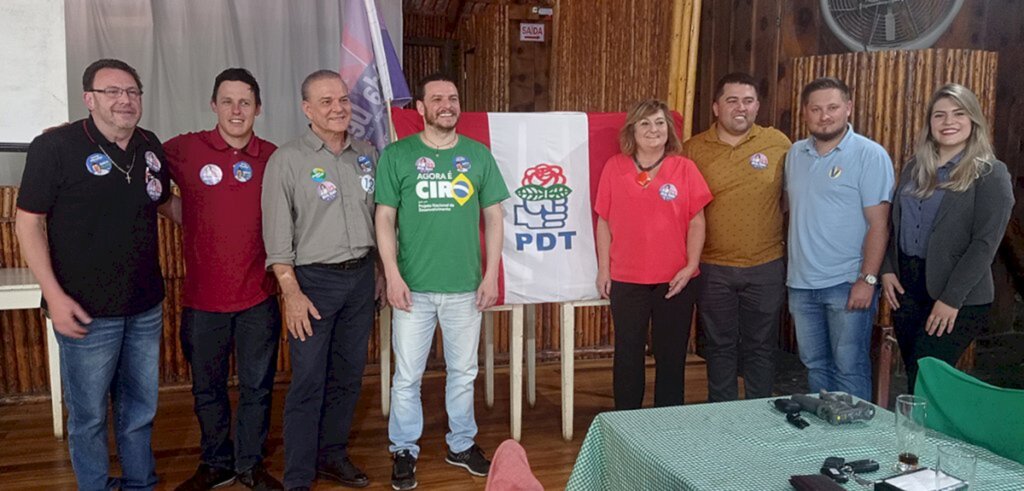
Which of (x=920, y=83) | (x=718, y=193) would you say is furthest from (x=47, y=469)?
(x=920, y=83)

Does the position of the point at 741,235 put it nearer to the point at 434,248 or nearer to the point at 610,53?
the point at 434,248

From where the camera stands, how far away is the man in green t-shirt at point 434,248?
9.41 ft

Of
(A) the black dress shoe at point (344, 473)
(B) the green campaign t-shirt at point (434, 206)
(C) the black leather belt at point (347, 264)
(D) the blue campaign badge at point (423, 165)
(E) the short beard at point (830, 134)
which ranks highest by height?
(E) the short beard at point (830, 134)

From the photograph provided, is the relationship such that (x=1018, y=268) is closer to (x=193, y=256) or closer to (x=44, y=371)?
(x=193, y=256)

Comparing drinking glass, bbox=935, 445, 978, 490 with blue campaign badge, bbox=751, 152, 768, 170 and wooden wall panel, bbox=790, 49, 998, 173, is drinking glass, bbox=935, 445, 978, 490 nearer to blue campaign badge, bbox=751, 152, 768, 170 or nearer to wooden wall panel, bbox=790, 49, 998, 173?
blue campaign badge, bbox=751, 152, 768, 170

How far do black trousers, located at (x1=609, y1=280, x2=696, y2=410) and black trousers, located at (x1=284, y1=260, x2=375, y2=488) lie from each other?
3.45ft

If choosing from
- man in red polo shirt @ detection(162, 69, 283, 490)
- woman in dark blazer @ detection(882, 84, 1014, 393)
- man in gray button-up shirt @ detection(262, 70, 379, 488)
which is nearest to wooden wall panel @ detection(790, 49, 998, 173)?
woman in dark blazer @ detection(882, 84, 1014, 393)

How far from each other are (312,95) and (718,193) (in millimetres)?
1673

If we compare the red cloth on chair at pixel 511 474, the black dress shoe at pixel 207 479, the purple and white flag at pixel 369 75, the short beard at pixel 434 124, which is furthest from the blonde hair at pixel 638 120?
the red cloth on chair at pixel 511 474

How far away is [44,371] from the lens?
160 inches

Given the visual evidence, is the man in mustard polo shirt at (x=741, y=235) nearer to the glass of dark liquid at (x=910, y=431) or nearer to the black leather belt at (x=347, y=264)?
the black leather belt at (x=347, y=264)

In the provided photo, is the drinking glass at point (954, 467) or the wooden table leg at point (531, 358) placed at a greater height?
the drinking glass at point (954, 467)

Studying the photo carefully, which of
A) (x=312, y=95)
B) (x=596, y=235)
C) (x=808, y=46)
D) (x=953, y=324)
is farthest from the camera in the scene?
(x=808, y=46)

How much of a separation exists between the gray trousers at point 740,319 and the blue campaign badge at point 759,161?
15.8 inches
